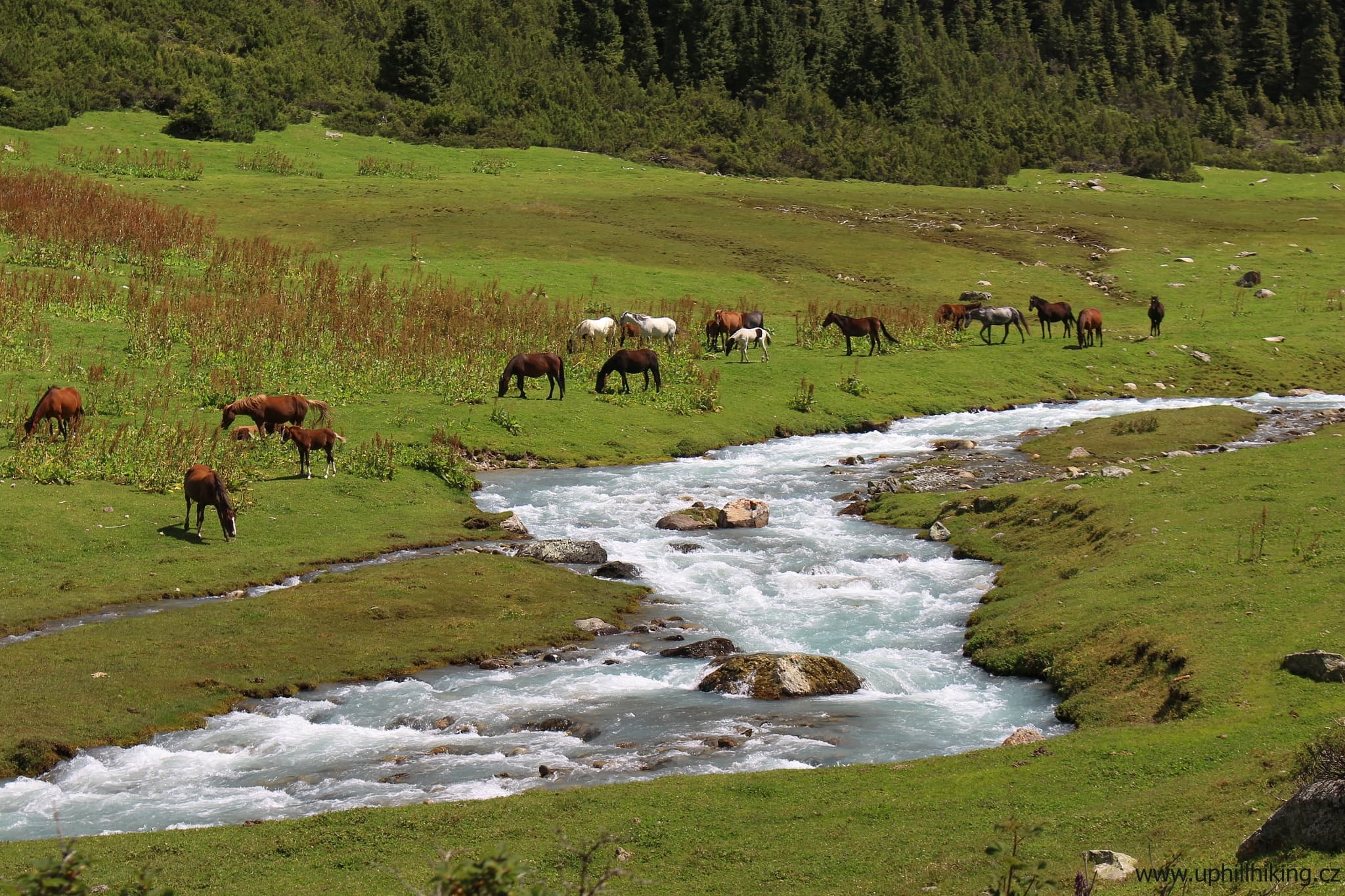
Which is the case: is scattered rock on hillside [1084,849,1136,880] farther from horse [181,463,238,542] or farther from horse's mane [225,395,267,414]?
horse's mane [225,395,267,414]

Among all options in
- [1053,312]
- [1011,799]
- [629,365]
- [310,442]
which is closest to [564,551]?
[310,442]

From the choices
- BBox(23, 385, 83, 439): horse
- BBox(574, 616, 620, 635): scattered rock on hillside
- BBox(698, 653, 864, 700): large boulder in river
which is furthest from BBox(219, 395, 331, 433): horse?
BBox(698, 653, 864, 700): large boulder in river

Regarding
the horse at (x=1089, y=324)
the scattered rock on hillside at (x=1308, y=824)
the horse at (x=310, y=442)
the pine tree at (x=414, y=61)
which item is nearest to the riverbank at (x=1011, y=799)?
the scattered rock on hillside at (x=1308, y=824)

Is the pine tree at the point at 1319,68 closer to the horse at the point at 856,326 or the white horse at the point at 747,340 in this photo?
the horse at the point at 856,326

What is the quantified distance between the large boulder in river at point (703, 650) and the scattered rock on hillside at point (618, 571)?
466cm

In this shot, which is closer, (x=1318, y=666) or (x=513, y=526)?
(x=1318, y=666)

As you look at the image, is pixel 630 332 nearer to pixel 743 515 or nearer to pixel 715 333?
pixel 715 333

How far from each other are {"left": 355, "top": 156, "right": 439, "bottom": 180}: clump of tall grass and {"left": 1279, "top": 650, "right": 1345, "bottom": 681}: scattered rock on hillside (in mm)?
65171

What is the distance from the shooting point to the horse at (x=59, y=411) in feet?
91.2

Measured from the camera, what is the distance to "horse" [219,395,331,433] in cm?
3102

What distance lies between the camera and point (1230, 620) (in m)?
18.3

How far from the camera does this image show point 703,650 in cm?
2083

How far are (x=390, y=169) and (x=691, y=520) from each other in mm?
52850

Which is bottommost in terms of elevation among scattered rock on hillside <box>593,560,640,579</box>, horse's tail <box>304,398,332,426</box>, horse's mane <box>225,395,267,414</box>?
scattered rock on hillside <box>593,560,640,579</box>
